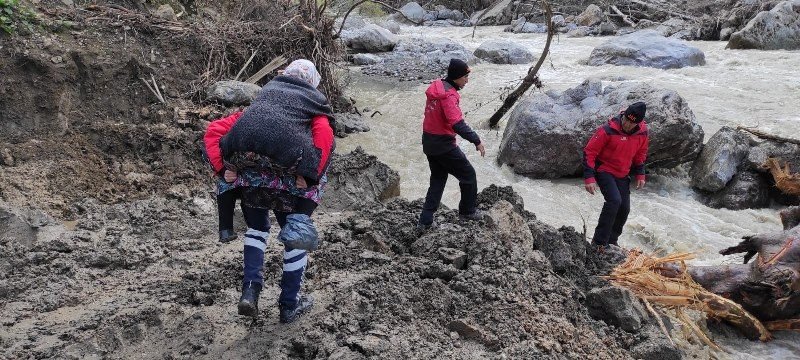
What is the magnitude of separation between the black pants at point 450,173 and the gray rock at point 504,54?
39.8ft

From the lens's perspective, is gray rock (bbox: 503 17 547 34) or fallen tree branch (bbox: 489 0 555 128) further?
gray rock (bbox: 503 17 547 34)

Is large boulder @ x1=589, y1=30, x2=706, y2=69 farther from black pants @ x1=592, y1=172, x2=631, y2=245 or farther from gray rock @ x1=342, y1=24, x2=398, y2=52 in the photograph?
black pants @ x1=592, y1=172, x2=631, y2=245

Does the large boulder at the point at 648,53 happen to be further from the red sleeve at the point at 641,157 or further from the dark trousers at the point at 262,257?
the dark trousers at the point at 262,257

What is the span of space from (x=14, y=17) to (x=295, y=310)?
594 centimetres

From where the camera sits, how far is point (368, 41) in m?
19.4

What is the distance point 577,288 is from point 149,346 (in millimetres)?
2916

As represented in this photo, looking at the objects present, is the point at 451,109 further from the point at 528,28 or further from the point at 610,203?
the point at 528,28

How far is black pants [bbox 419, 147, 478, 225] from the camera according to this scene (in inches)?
215

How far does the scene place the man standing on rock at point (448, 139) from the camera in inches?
205

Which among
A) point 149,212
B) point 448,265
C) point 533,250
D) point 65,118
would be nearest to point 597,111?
point 533,250

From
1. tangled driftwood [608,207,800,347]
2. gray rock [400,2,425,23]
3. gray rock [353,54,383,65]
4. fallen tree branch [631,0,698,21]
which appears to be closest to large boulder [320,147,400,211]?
tangled driftwood [608,207,800,347]

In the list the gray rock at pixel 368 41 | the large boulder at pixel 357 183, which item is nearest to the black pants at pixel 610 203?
the large boulder at pixel 357 183

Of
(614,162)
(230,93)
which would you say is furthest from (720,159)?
(230,93)

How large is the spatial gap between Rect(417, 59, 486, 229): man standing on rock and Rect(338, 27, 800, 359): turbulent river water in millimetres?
2290
